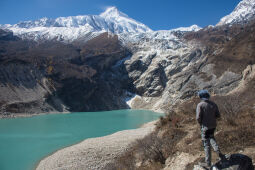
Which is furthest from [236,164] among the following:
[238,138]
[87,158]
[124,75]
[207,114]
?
[124,75]

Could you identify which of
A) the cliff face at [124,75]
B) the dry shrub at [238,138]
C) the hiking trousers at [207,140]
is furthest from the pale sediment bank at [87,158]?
the cliff face at [124,75]

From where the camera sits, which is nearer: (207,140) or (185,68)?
(207,140)

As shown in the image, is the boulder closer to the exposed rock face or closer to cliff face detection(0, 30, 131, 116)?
the exposed rock face

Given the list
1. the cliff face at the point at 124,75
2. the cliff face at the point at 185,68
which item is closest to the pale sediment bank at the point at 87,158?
the cliff face at the point at 124,75

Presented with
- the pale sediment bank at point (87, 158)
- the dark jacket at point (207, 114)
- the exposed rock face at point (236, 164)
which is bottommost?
the pale sediment bank at point (87, 158)

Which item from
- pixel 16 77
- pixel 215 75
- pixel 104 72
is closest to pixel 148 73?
pixel 104 72

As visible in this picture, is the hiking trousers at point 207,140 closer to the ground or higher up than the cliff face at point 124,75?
closer to the ground

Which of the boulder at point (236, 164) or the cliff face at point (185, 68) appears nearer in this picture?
the boulder at point (236, 164)

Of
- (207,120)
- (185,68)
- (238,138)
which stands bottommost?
(238,138)

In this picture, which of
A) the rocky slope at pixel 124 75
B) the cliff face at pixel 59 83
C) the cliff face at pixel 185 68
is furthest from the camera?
the cliff face at pixel 59 83

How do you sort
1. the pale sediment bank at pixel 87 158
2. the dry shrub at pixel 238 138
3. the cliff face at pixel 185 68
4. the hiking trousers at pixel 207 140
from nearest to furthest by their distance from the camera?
1. the hiking trousers at pixel 207 140
2. the dry shrub at pixel 238 138
3. the pale sediment bank at pixel 87 158
4. the cliff face at pixel 185 68

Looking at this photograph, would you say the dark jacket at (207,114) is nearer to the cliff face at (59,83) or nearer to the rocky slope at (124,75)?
the rocky slope at (124,75)

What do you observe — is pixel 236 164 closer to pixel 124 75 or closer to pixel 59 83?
pixel 59 83

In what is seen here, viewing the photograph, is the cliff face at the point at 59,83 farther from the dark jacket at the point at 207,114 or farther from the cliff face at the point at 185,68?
the dark jacket at the point at 207,114
